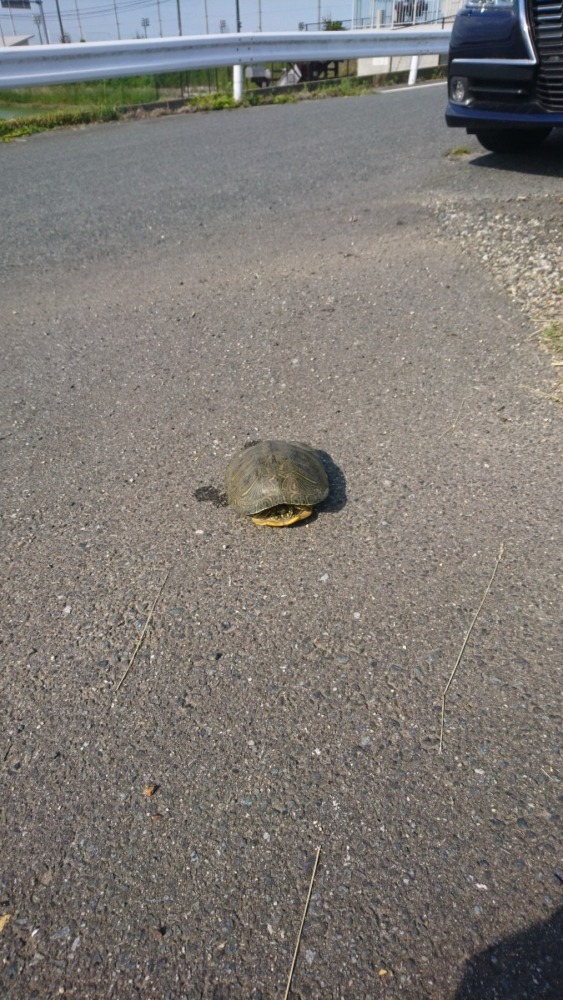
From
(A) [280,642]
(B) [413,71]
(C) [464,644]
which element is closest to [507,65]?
(C) [464,644]

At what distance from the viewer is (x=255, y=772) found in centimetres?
214

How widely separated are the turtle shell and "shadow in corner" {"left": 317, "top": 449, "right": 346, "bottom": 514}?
13 cm

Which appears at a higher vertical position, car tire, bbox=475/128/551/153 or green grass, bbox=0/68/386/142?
car tire, bbox=475/128/551/153

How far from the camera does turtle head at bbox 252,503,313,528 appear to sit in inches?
121

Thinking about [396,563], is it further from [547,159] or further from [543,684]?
[547,159]

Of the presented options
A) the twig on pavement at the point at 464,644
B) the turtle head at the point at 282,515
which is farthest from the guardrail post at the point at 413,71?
the twig on pavement at the point at 464,644

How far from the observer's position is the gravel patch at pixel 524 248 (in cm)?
460

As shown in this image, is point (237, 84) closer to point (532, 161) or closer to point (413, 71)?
point (413, 71)

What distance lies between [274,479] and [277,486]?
39mm

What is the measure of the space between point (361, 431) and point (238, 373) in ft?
3.26

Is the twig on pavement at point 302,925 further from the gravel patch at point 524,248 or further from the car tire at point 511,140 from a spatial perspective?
the car tire at point 511,140

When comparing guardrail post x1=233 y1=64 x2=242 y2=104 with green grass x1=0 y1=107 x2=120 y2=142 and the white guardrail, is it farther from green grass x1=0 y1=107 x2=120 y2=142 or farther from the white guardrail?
green grass x1=0 y1=107 x2=120 y2=142

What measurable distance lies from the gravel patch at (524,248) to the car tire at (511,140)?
1567mm

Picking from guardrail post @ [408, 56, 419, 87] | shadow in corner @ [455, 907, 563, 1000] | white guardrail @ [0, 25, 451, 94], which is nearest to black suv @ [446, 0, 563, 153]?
shadow in corner @ [455, 907, 563, 1000]
